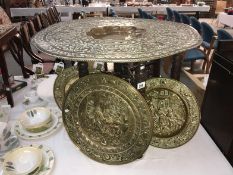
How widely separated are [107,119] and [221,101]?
429mm

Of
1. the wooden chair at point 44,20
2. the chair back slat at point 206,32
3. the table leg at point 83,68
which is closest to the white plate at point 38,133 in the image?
the table leg at point 83,68

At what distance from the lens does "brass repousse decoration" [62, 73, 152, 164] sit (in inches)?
28.1

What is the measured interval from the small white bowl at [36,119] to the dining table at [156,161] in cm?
5

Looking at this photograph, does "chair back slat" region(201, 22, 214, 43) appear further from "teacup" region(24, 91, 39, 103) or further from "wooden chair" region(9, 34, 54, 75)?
"teacup" region(24, 91, 39, 103)

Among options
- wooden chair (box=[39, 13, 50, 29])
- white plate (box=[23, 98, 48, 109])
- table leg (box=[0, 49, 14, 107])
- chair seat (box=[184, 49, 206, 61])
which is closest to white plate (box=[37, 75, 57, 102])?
white plate (box=[23, 98, 48, 109])

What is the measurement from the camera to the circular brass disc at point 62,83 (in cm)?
100

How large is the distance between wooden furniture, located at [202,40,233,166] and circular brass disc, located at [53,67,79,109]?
594 mm

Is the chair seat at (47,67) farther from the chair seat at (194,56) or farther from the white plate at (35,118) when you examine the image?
the chair seat at (194,56)

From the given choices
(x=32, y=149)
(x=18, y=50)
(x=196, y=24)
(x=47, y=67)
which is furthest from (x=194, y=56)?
(x=32, y=149)

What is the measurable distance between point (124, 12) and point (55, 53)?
14.7 ft

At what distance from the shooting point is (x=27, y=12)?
14.5 feet

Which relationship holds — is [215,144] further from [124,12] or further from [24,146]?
[124,12]

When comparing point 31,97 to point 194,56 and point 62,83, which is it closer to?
point 62,83

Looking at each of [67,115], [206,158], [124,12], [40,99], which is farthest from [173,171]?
[124,12]
